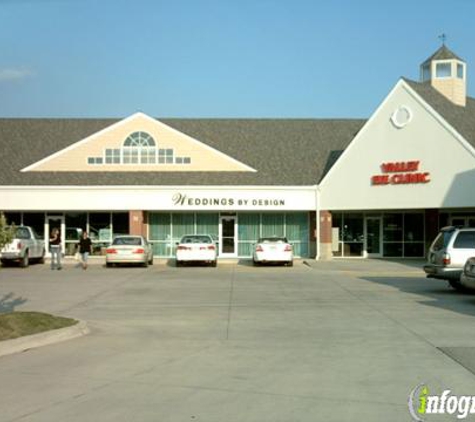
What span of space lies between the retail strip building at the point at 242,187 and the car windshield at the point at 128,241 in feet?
14.8

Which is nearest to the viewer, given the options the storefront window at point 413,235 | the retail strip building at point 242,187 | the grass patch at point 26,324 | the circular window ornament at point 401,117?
the grass patch at point 26,324

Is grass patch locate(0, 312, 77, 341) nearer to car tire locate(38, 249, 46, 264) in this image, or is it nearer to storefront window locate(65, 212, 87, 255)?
car tire locate(38, 249, 46, 264)

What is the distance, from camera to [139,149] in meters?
38.3

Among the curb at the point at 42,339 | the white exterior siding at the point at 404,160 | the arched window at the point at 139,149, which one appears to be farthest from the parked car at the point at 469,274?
the arched window at the point at 139,149

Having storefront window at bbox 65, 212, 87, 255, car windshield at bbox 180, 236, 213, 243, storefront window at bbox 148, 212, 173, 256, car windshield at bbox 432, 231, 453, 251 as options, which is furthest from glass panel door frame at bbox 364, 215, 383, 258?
car windshield at bbox 432, 231, 453, 251

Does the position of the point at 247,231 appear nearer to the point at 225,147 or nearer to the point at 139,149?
the point at 225,147

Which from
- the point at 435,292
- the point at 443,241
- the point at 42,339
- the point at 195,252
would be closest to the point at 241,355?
the point at 42,339

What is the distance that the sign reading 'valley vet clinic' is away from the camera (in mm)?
32938

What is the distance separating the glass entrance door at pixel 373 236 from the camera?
122 ft

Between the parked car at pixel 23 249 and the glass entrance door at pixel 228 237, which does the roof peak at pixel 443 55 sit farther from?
the parked car at pixel 23 249

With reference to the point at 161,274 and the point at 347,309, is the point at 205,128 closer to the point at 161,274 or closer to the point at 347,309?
the point at 161,274

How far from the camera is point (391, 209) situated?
34.9 metres

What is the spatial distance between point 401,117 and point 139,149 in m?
13.7

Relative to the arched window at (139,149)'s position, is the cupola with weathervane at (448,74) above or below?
above
